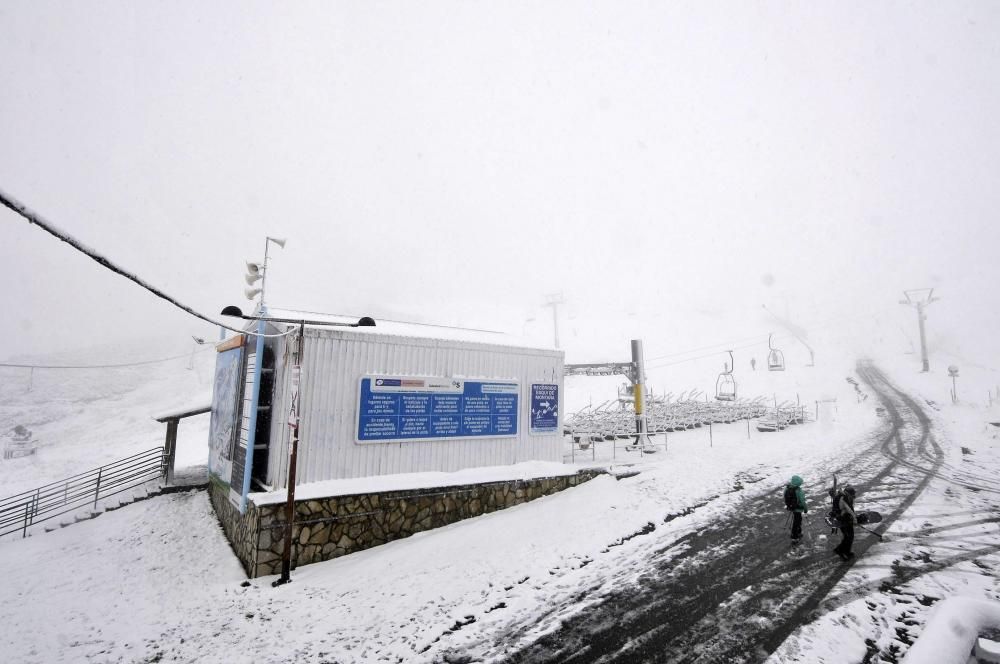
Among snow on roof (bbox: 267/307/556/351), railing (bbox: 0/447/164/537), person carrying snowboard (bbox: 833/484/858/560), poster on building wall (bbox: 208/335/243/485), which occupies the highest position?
snow on roof (bbox: 267/307/556/351)

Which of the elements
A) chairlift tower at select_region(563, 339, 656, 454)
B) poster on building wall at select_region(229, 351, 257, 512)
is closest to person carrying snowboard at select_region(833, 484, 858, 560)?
chairlift tower at select_region(563, 339, 656, 454)

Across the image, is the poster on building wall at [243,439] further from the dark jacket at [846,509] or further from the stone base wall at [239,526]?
the dark jacket at [846,509]

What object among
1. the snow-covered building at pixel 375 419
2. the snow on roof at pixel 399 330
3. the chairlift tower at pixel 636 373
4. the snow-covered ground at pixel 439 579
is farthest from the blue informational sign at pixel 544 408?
the chairlift tower at pixel 636 373

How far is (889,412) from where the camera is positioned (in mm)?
31109

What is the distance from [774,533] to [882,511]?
3.99m

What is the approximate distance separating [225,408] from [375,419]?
5280 millimetres

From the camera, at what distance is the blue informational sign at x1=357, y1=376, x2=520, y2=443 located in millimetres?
9930

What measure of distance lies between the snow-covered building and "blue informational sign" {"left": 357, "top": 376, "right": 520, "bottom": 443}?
3cm

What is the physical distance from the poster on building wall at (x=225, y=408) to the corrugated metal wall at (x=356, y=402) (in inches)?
92.9

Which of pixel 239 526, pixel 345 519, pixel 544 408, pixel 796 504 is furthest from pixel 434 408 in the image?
pixel 796 504

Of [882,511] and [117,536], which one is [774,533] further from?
[117,536]

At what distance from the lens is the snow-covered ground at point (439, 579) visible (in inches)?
231

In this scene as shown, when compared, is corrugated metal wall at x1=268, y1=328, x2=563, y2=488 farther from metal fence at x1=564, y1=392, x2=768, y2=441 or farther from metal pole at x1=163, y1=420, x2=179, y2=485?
metal pole at x1=163, y1=420, x2=179, y2=485

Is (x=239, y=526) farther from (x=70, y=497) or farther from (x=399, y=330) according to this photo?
(x=70, y=497)
